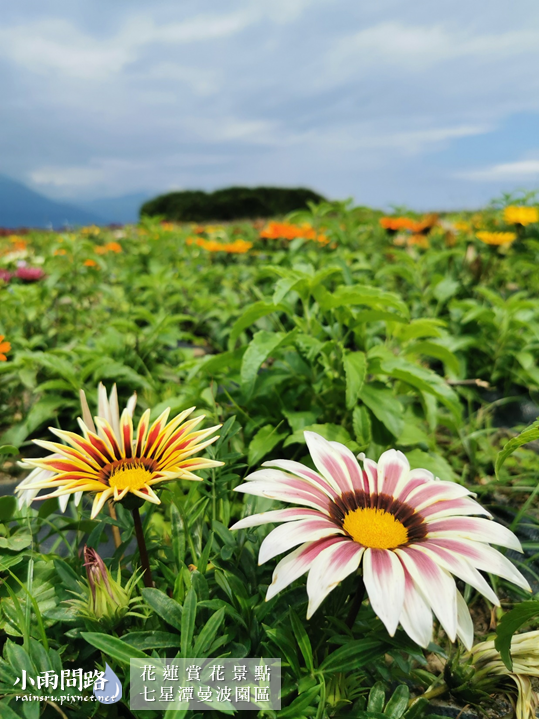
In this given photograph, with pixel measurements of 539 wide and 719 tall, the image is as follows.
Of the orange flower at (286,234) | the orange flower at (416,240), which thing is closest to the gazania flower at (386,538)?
the orange flower at (286,234)

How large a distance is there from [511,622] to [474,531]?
7.6 inches

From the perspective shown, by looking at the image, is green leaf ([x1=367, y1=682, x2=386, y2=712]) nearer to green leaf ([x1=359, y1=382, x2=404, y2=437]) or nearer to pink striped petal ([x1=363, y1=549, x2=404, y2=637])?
pink striped petal ([x1=363, y1=549, x2=404, y2=637])

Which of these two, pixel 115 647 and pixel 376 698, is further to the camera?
pixel 376 698

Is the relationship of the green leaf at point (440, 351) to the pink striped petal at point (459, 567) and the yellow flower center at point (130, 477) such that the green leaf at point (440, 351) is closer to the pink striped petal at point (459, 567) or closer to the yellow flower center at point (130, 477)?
the pink striped petal at point (459, 567)

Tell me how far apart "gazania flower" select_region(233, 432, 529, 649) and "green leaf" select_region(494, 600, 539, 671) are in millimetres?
117

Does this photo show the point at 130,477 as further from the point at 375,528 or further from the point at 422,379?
the point at 422,379

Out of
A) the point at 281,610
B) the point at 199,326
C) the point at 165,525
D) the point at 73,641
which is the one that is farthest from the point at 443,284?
the point at 73,641

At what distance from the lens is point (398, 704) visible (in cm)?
88

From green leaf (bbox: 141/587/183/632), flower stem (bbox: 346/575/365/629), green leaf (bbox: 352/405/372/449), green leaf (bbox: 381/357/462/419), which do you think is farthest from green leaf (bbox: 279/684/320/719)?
green leaf (bbox: 381/357/462/419)

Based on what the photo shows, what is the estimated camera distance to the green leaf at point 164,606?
834mm

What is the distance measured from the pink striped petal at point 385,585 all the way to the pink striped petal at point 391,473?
0.18 metres

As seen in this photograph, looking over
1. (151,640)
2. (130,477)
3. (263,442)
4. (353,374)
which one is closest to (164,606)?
(151,640)

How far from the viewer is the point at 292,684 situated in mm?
858

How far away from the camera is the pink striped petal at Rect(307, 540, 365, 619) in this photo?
68 centimetres
